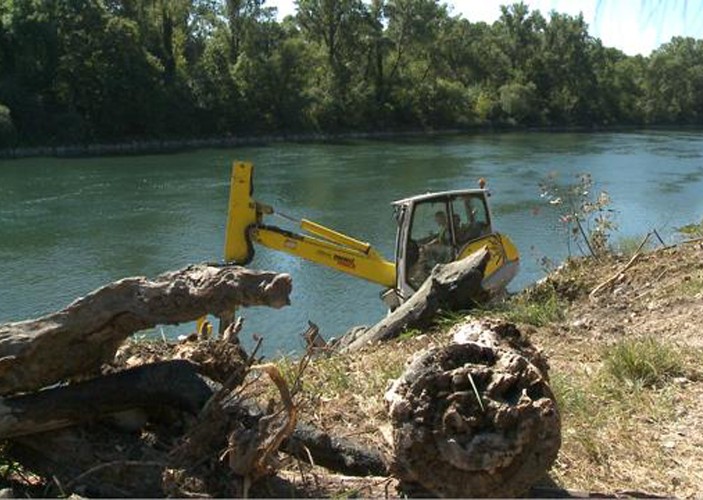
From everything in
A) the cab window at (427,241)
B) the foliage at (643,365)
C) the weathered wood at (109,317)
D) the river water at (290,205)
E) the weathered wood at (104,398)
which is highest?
the weathered wood at (109,317)

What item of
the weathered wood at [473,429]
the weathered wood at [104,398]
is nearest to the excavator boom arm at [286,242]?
the weathered wood at [104,398]

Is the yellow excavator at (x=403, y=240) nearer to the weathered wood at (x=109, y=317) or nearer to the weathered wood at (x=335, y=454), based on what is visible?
the weathered wood at (x=335, y=454)

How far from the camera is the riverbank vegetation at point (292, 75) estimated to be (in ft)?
174

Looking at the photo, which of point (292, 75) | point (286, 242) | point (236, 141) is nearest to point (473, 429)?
point (286, 242)

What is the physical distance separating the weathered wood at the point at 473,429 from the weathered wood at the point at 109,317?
2.04 ft

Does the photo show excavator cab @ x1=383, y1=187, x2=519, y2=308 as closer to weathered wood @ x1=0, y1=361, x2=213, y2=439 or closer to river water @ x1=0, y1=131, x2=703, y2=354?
river water @ x1=0, y1=131, x2=703, y2=354

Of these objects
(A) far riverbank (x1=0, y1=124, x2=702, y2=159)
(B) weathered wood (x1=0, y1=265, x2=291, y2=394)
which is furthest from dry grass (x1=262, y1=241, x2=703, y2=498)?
(A) far riverbank (x1=0, y1=124, x2=702, y2=159)

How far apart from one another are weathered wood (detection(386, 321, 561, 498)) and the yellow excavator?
6984 millimetres

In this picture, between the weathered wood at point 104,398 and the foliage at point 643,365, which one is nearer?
the weathered wood at point 104,398

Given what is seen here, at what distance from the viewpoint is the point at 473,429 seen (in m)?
2.65

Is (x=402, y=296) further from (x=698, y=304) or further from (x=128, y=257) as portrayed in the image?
(x=128, y=257)

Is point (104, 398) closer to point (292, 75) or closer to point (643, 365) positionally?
point (643, 365)

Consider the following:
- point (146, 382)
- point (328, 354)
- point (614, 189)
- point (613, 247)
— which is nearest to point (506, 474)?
point (146, 382)

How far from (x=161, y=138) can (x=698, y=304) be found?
49.1 m
